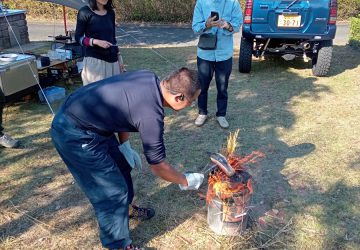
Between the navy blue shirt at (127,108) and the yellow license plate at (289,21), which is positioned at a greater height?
the yellow license plate at (289,21)

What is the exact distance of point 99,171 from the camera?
2.19 meters

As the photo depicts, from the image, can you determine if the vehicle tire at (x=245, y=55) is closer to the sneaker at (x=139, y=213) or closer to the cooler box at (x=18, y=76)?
the cooler box at (x=18, y=76)

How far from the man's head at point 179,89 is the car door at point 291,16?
14.1ft

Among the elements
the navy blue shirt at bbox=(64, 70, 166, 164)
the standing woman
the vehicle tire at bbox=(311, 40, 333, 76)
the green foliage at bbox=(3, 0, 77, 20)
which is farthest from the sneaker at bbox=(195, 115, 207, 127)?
Result: the green foliage at bbox=(3, 0, 77, 20)

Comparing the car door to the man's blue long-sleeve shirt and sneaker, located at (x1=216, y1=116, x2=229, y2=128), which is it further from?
sneaker, located at (x1=216, y1=116, x2=229, y2=128)

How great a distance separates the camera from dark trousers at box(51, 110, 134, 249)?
6.97 feet

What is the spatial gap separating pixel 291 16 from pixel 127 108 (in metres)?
4.63

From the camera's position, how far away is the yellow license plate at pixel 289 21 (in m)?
5.82

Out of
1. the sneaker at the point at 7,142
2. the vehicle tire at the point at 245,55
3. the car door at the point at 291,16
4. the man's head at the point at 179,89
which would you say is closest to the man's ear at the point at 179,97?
the man's head at the point at 179,89

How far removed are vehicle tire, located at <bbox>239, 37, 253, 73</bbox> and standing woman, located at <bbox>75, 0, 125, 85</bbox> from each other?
3.21 meters

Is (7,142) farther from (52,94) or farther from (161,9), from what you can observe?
(161,9)

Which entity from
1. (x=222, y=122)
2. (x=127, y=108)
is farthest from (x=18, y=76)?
(x=127, y=108)

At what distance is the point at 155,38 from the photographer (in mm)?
11852

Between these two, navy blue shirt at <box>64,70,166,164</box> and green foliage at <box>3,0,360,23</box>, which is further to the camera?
green foliage at <box>3,0,360,23</box>
